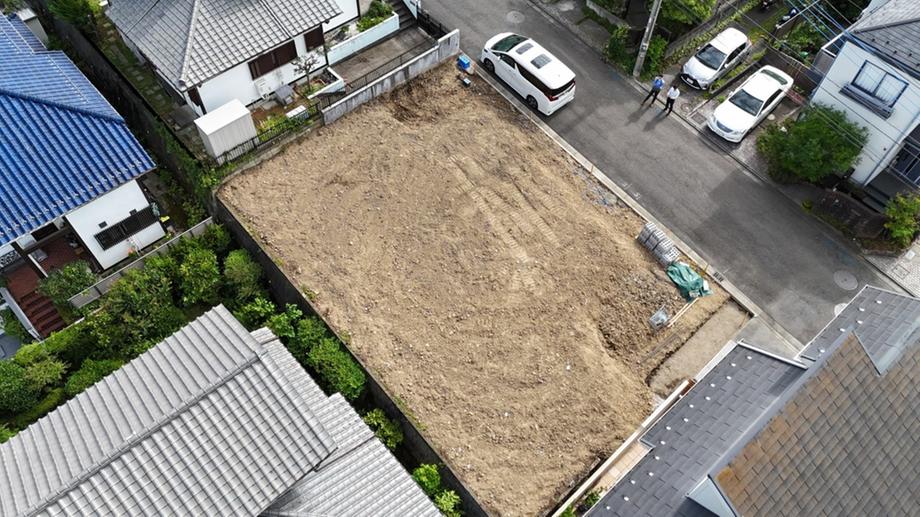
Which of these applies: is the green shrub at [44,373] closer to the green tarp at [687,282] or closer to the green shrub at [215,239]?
the green shrub at [215,239]

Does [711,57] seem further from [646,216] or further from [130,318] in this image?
[130,318]

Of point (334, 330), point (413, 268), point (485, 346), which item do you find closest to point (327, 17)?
point (413, 268)

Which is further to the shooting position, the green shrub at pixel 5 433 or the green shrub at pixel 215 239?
the green shrub at pixel 215 239

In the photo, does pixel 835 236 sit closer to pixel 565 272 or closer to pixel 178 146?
pixel 565 272

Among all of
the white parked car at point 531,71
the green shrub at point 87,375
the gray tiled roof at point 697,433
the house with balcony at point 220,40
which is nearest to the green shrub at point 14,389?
the green shrub at point 87,375

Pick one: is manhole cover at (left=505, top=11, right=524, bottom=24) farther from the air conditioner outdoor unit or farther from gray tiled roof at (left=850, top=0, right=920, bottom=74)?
gray tiled roof at (left=850, top=0, right=920, bottom=74)

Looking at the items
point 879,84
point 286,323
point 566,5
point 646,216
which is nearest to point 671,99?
point 646,216

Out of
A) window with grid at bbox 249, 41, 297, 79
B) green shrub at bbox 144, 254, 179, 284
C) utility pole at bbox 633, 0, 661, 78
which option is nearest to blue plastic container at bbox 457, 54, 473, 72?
window with grid at bbox 249, 41, 297, 79
